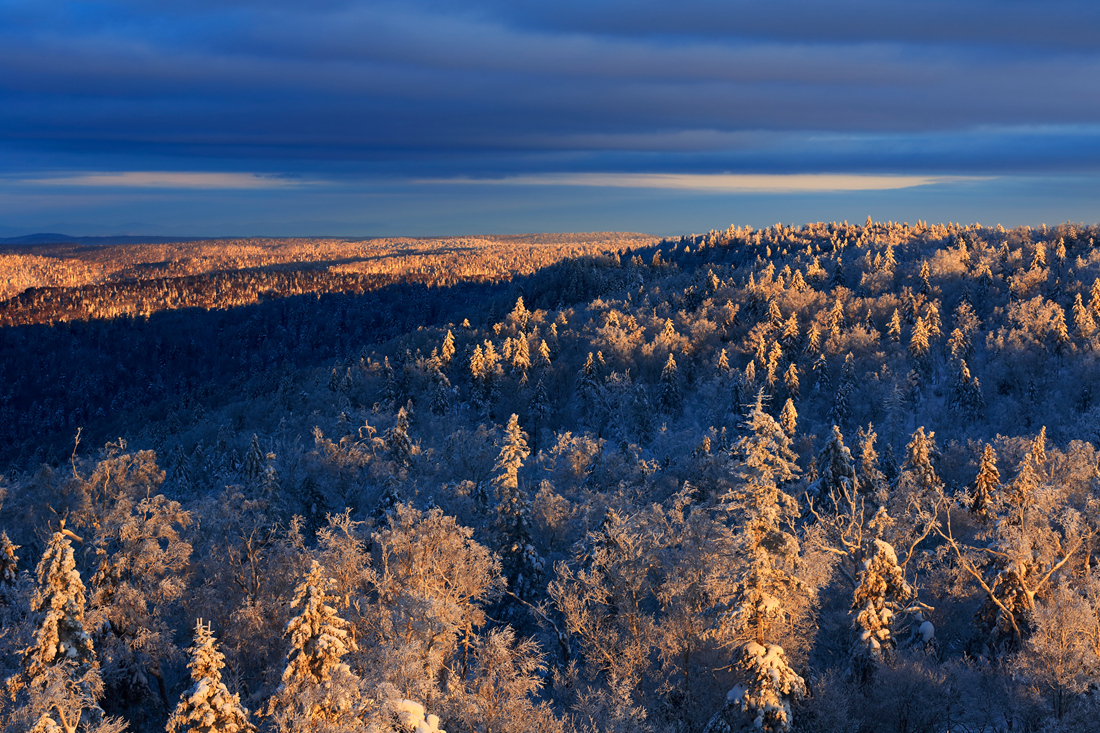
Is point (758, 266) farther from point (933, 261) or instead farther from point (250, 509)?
point (250, 509)

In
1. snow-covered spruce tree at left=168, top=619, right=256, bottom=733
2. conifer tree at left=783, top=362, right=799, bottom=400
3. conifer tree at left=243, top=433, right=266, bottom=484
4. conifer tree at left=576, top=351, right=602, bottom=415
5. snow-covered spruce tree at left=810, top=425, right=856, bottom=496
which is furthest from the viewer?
conifer tree at left=576, top=351, right=602, bottom=415

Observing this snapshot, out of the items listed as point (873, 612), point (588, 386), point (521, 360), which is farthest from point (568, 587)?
point (521, 360)

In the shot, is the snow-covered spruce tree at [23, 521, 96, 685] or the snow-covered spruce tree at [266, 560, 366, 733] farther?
the snow-covered spruce tree at [23, 521, 96, 685]

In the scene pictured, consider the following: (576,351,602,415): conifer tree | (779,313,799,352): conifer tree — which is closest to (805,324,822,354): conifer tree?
(779,313,799,352): conifer tree

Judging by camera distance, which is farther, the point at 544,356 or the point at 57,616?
the point at 544,356

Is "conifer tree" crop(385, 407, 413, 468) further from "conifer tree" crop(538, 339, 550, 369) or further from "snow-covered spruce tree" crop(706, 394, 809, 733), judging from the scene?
"conifer tree" crop(538, 339, 550, 369)

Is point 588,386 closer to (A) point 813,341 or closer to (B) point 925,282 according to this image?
(A) point 813,341

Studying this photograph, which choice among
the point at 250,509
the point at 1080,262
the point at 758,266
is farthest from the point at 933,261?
the point at 250,509
